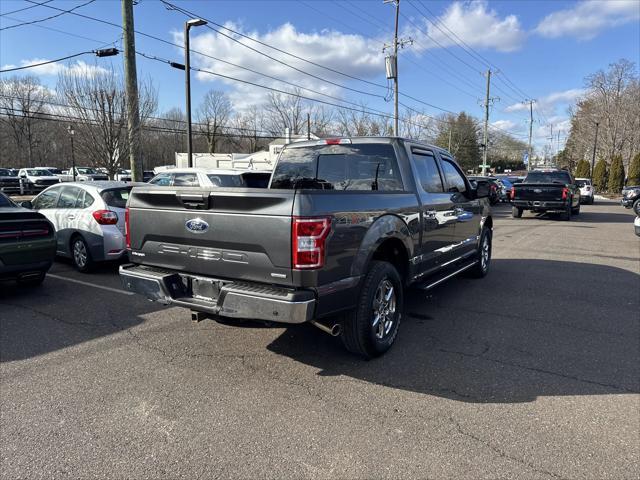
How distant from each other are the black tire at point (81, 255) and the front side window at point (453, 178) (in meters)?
5.85

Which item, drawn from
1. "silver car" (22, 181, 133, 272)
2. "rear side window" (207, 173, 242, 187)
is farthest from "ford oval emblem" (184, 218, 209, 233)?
"rear side window" (207, 173, 242, 187)

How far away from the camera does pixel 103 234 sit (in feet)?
24.2

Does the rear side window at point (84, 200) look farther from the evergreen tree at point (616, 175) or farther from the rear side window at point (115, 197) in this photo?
the evergreen tree at point (616, 175)

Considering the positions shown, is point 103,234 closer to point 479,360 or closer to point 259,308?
point 259,308

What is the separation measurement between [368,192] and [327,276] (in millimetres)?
968

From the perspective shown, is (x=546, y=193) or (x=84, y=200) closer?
(x=84, y=200)

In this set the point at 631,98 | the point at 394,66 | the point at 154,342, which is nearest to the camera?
the point at 154,342

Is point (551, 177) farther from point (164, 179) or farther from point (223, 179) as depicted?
point (164, 179)

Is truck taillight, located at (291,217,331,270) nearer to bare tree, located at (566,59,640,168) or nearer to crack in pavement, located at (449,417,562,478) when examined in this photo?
crack in pavement, located at (449,417,562,478)

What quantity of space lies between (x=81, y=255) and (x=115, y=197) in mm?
1159

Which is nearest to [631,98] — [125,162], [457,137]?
[457,137]

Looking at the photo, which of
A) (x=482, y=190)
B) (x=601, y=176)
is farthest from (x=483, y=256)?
(x=601, y=176)

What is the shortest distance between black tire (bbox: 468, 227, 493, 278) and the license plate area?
486 cm

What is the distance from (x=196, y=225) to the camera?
3742 millimetres
